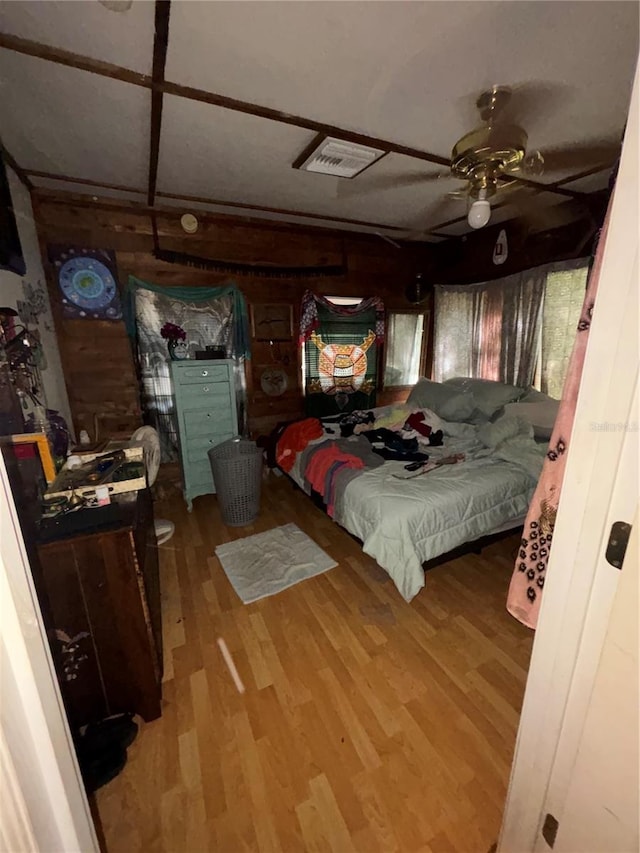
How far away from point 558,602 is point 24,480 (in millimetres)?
1698

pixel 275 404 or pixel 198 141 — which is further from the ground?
pixel 198 141

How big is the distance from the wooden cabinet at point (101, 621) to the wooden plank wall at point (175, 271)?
7.04 ft

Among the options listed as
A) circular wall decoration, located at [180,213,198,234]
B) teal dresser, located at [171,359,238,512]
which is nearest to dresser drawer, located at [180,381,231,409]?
teal dresser, located at [171,359,238,512]

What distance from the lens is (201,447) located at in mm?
3143

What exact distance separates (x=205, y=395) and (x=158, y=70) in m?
2.07

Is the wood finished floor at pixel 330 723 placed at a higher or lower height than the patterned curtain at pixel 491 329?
lower

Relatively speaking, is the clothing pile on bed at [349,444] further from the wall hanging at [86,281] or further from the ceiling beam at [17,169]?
the ceiling beam at [17,169]

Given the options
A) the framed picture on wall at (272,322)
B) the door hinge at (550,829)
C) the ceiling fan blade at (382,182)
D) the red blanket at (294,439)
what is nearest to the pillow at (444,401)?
the red blanket at (294,439)

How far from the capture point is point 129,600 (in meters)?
1.31

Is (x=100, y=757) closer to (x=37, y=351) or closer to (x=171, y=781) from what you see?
(x=171, y=781)

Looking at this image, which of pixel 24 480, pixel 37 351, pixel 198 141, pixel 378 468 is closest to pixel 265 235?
pixel 198 141

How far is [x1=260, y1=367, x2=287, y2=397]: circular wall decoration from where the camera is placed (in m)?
3.71

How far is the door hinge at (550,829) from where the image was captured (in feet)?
2.80

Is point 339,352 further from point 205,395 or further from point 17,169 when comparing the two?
point 17,169
